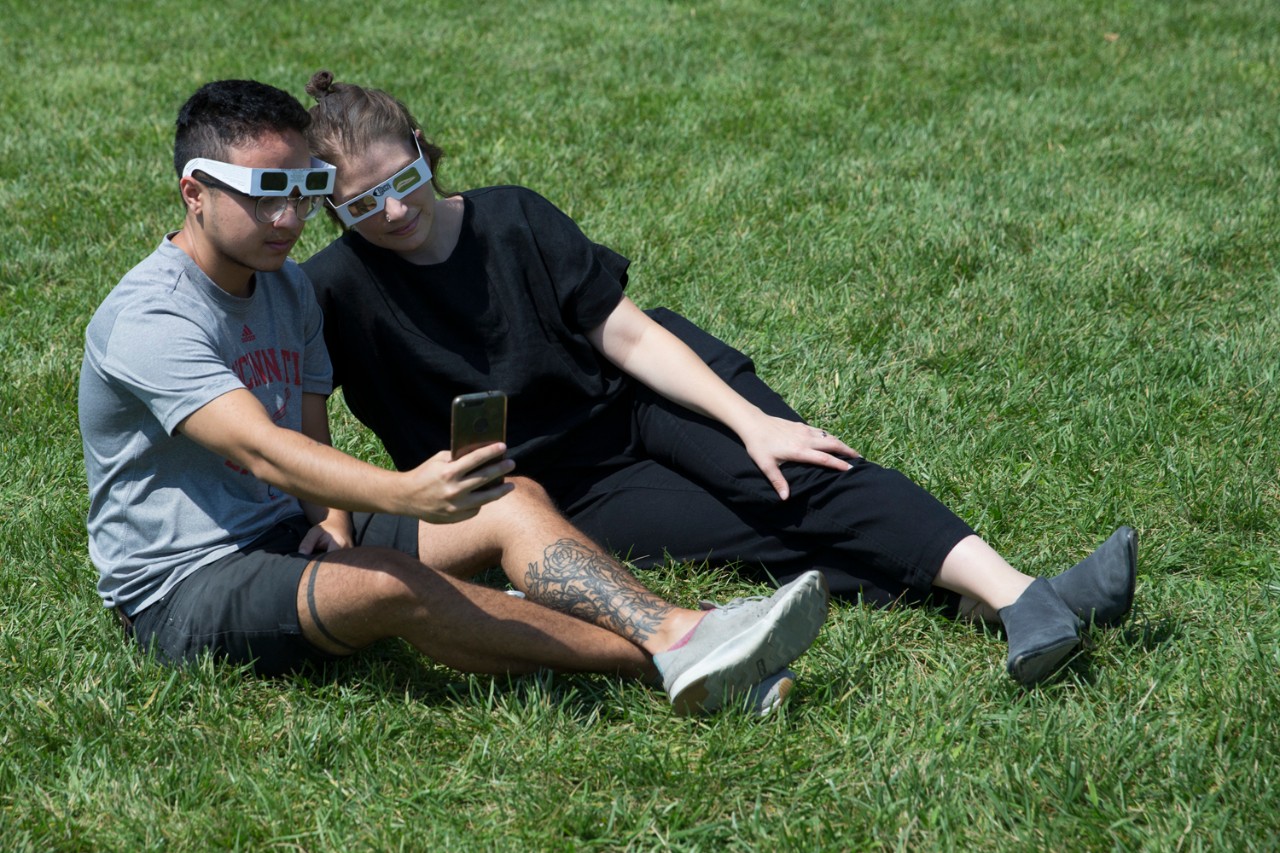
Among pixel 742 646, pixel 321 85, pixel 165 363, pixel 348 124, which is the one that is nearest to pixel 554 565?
pixel 742 646

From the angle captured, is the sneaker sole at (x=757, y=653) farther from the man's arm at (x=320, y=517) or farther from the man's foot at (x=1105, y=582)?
the man's arm at (x=320, y=517)

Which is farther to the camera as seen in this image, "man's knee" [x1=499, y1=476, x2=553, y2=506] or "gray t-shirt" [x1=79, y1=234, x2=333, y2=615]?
"man's knee" [x1=499, y1=476, x2=553, y2=506]

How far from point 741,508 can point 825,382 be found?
1252 mm

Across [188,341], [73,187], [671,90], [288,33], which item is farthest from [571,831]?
[288,33]

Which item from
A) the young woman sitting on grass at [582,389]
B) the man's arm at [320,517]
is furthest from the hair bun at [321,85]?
the man's arm at [320,517]

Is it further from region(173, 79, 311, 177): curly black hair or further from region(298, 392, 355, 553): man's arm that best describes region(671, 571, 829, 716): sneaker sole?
region(173, 79, 311, 177): curly black hair

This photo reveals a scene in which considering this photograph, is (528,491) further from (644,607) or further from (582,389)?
(644,607)

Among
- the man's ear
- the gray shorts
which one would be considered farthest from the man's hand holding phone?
the man's ear

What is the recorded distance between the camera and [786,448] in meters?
3.29

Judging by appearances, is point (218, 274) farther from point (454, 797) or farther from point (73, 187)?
point (73, 187)

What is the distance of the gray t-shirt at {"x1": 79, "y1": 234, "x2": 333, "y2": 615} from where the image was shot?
9.25 feet

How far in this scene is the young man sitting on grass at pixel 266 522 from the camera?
2.80 m

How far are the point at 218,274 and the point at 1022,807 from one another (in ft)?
7.11

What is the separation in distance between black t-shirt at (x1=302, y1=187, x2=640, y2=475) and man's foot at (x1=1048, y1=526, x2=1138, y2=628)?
1.36 m
